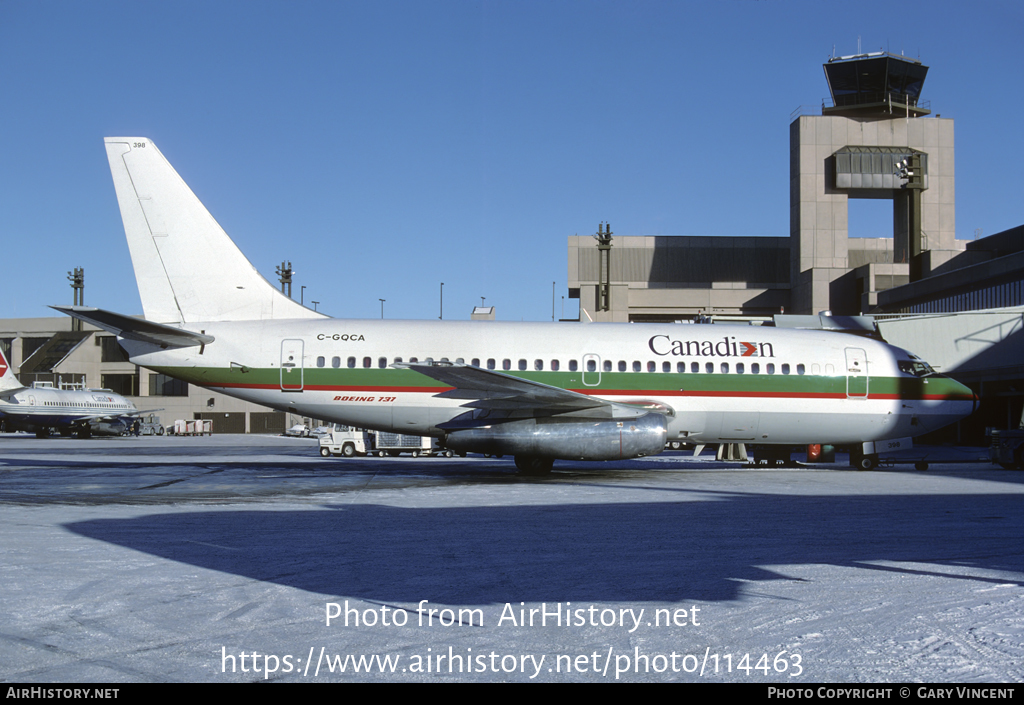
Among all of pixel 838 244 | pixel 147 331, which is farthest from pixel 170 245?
pixel 838 244

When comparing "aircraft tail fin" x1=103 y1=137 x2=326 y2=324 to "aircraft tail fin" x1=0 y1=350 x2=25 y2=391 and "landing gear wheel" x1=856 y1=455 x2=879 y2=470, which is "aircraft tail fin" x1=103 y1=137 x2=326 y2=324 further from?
"aircraft tail fin" x1=0 y1=350 x2=25 y2=391

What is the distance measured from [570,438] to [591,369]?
258 cm

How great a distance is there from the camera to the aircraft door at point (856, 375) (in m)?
19.5

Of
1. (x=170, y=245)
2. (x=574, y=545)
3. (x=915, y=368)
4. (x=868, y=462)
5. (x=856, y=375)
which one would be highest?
(x=170, y=245)

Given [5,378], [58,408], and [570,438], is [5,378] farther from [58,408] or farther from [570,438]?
[570,438]

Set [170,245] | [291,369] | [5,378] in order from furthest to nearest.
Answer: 1. [5,378]
2. [170,245]
3. [291,369]

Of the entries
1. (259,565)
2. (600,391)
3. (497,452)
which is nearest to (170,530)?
(259,565)

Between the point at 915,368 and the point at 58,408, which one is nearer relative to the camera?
the point at 915,368

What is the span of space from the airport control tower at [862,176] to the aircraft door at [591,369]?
133ft

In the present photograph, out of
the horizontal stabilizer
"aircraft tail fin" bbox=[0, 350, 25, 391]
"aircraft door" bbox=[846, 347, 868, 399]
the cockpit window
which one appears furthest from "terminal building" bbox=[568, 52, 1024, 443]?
"aircraft tail fin" bbox=[0, 350, 25, 391]

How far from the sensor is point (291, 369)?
61.4ft

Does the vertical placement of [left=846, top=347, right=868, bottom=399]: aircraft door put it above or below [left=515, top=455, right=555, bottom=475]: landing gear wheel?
above

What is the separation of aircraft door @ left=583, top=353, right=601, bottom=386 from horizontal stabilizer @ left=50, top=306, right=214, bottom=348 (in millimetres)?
8775

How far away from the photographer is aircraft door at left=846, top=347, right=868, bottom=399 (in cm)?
1953
